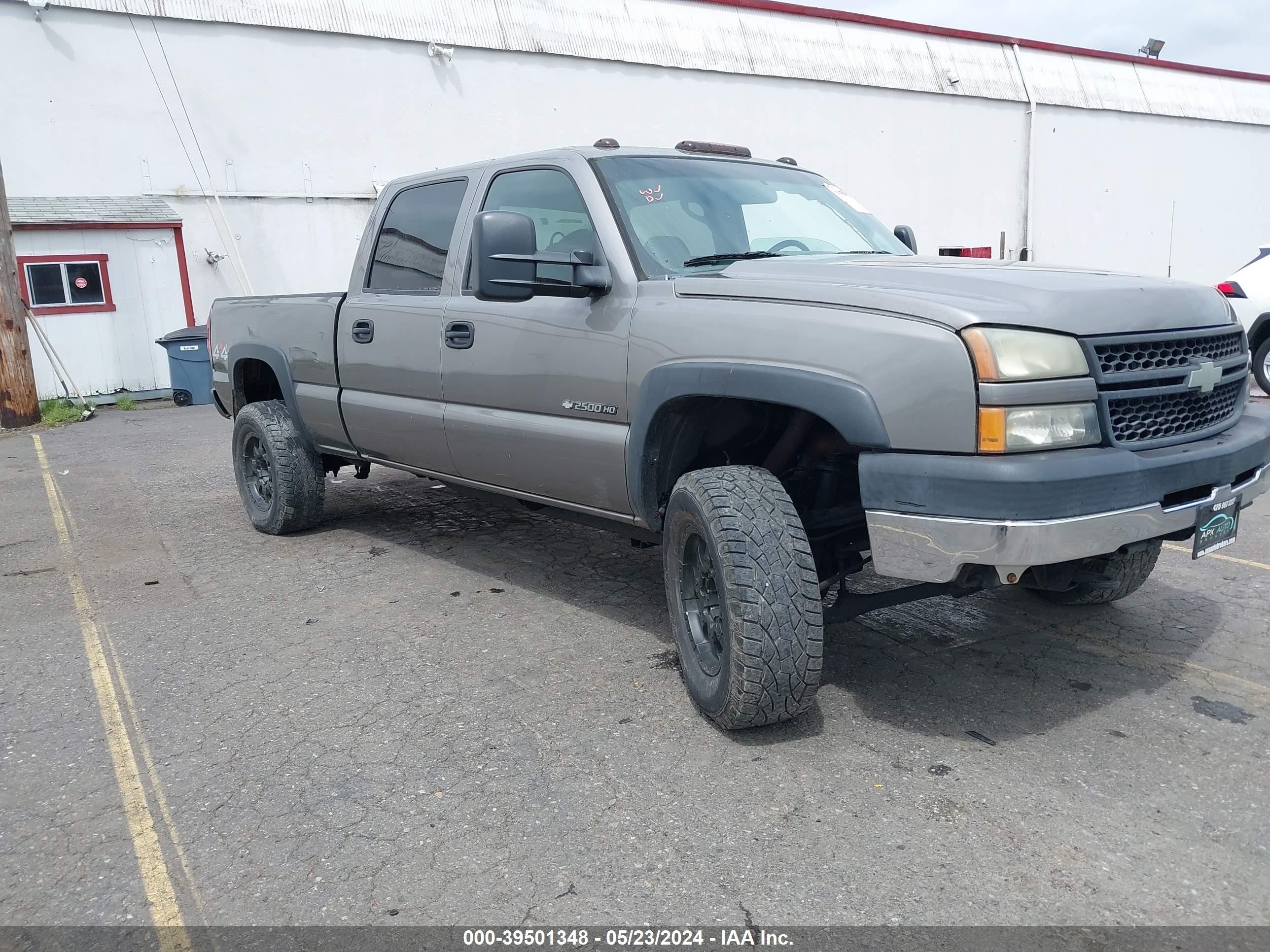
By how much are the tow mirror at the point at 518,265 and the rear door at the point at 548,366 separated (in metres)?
0.08

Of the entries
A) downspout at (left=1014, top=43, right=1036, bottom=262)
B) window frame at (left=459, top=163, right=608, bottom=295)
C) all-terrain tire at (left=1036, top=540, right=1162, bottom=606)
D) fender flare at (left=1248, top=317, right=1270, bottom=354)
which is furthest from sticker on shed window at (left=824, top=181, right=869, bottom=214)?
downspout at (left=1014, top=43, right=1036, bottom=262)

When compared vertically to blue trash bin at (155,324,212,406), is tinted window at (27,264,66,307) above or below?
above

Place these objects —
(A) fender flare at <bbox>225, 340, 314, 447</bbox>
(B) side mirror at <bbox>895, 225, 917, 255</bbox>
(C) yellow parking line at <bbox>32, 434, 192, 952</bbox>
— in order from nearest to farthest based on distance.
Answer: (C) yellow parking line at <bbox>32, 434, 192, 952</bbox>, (B) side mirror at <bbox>895, 225, 917, 255</bbox>, (A) fender flare at <bbox>225, 340, 314, 447</bbox>

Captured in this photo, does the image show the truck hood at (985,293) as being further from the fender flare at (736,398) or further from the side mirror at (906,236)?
the side mirror at (906,236)

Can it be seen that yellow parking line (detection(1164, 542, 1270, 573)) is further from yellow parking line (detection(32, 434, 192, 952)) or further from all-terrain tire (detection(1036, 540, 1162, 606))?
yellow parking line (detection(32, 434, 192, 952))

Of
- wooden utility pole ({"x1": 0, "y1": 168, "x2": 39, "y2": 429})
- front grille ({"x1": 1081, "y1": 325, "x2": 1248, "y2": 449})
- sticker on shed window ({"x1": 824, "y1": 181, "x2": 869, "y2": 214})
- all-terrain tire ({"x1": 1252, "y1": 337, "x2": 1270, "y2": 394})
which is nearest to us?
front grille ({"x1": 1081, "y1": 325, "x2": 1248, "y2": 449})

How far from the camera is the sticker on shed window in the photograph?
467 cm

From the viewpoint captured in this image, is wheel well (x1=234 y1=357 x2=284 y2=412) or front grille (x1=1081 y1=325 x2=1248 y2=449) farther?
wheel well (x1=234 y1=357 x2=284 y2=412)

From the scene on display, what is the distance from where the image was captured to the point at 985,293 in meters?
2.94

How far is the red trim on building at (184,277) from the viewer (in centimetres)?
1476

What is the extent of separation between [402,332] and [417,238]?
512mm

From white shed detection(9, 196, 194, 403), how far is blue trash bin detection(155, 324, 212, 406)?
0.49m

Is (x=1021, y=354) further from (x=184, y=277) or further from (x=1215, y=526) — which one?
(x=184, y=277)

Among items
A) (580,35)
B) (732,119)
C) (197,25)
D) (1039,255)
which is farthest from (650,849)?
(1039,255)
